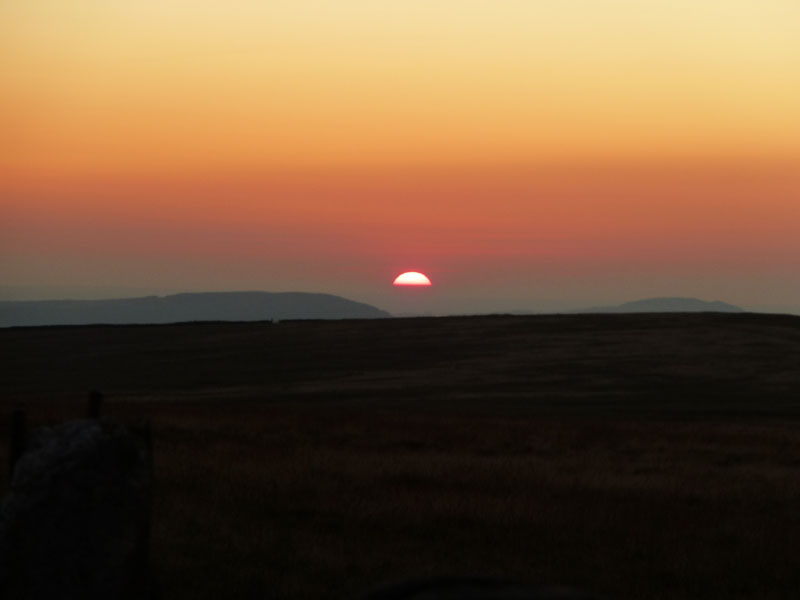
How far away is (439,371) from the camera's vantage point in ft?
188

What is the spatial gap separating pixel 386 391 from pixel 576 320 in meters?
40.4

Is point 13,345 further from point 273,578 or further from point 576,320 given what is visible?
point 273,578

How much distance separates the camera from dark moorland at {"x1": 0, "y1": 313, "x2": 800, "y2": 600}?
40.0 ft

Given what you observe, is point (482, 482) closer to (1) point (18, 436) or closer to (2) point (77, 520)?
(1) point (18, 436)

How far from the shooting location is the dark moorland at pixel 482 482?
480 inches

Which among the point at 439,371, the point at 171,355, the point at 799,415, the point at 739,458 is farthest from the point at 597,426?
the point at 171,355

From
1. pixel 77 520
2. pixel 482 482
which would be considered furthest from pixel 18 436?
pixel 482 482

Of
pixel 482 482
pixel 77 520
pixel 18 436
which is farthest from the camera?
pixel 482 482

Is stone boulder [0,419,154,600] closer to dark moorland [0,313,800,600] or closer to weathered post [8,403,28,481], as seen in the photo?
weathered post [8,403,28,481]

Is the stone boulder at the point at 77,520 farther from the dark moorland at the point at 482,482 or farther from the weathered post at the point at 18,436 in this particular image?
the dark moorland at the point at 482,482

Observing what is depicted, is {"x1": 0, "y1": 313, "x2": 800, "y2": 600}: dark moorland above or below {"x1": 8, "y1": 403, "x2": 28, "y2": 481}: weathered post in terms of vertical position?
below

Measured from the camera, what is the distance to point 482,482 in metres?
18.1

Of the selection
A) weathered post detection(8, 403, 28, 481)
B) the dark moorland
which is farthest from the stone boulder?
the dark moorland

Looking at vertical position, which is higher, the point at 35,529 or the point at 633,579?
the point at 35,529
